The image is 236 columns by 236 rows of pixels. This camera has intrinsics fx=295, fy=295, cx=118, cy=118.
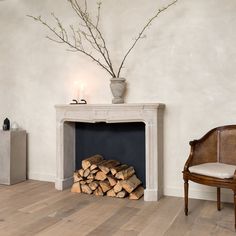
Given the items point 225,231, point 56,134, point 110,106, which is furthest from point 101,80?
point 225,231

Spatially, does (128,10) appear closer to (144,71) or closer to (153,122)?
(144,71)

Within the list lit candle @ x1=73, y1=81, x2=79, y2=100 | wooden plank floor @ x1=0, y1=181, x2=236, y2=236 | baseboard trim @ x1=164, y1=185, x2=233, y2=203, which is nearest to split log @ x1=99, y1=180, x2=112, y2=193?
wooden plank floor @ x1=0, y1=181, x2=236, y2=236

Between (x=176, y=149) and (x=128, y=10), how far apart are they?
5.80 feet

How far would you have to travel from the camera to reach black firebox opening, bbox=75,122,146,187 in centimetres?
358

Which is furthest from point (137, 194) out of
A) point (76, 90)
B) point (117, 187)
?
point (76, 90)

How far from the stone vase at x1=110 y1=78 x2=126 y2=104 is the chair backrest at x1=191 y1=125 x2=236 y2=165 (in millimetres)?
1068

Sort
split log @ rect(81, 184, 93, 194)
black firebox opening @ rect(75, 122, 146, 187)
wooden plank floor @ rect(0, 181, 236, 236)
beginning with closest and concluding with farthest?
1. wooden plank floor @ rect(0, 181, 236, 236)
2. split log @ rect(81, 184, 93, 194)
3. black firebox opening @ rect(75, 122, 146, 187)

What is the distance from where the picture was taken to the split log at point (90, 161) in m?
3.52

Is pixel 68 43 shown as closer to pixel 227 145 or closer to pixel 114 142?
pixel 114 142

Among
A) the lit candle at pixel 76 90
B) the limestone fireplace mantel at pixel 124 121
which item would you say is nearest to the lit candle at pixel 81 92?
the lit candle at pixel 76 90

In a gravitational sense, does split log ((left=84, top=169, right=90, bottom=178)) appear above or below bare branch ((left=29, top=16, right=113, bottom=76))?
below

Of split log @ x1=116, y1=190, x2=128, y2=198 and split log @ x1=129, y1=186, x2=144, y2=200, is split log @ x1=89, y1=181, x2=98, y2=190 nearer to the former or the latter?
split log @ x1=116, y1=190, x2=128, y2=198

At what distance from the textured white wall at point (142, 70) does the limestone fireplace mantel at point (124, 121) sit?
0.76 ft

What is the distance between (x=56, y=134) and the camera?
151 inches
